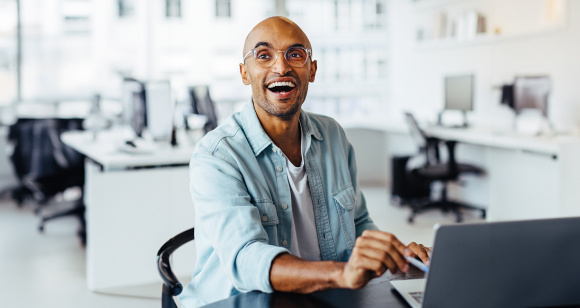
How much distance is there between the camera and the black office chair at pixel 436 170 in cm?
457

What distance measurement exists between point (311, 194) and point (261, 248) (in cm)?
34

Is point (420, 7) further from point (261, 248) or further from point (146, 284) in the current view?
point (261, 248)

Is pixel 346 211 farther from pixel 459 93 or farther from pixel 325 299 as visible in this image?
pixel 459 93

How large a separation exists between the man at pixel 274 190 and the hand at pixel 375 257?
6 centimetres

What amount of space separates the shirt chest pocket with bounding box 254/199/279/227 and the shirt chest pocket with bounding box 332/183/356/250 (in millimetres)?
216

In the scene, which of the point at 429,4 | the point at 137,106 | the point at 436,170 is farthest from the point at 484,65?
the point at 137,106

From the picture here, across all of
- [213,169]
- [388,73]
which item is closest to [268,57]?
[213,169]

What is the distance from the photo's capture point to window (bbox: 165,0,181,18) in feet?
22.3

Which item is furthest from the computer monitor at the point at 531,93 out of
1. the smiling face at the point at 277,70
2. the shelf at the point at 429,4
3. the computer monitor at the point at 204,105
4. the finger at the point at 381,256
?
the finger at the point at 381,256

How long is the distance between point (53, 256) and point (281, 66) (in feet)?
10.4

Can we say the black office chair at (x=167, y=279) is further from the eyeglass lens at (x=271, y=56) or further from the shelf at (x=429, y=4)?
the shelf at (x=429, y=4)

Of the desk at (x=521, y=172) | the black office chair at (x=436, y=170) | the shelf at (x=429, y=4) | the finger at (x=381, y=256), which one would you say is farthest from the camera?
the shelf at (x=429, y=4)

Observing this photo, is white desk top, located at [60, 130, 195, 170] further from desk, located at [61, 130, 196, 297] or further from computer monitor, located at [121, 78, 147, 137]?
computer monitor, located at [121, 78, 147, 137]

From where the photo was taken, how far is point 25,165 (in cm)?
482
